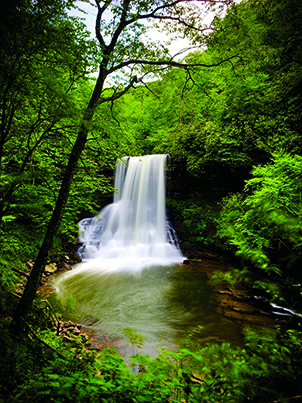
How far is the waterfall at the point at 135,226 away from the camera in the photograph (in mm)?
11594

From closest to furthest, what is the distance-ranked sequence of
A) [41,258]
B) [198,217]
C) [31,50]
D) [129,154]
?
[31,50]
[41,258]
[129,154]
[198,217]

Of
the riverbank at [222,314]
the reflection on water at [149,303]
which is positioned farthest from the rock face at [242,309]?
the reflection on water at [149,303]

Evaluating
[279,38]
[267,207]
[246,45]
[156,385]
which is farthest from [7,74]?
[279,38]

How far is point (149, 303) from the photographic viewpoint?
6438mm

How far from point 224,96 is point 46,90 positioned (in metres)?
10.5

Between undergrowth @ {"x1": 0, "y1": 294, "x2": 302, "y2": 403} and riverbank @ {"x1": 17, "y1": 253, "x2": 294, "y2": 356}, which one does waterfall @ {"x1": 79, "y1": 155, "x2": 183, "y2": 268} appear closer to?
riverbank @ {"x1": 17, "y1": 253, "x2": 294, "y2": 356}

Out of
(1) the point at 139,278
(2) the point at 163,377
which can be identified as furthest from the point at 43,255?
(1) the point at 139,278

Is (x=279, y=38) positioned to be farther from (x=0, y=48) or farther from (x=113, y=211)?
(x=113, y=211)

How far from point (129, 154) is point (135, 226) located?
949 centimetres

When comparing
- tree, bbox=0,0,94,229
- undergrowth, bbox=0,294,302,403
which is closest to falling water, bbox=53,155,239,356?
tree, bbox=0,0,94,229

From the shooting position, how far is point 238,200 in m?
9.64

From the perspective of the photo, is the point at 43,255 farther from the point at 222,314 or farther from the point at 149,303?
the point at 222,314

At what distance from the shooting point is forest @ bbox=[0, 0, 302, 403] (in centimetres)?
155

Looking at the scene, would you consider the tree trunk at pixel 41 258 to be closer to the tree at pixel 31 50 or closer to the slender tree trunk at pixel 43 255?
the slender tree trunk at pixel 43 255
